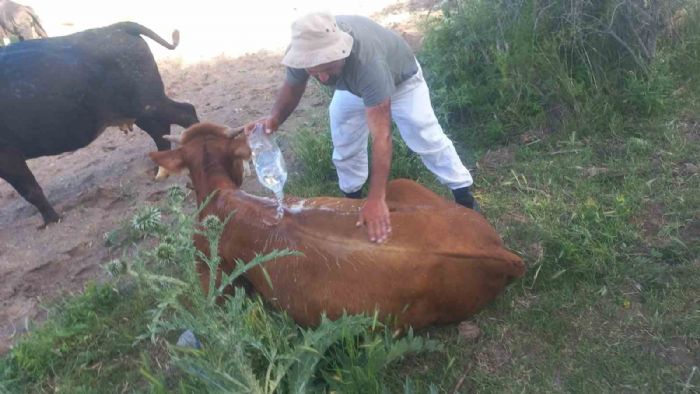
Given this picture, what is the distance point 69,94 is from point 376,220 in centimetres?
346

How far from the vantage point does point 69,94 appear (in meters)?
5.22

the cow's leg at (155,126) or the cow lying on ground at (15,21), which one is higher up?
the cow lying on ground at (15,21)

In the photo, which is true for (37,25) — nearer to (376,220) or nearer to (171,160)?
(171,160)

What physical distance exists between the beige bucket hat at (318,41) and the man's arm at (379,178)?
0.36 metres

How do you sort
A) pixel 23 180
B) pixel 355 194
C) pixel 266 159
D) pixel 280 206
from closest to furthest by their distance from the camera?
pixel 280 206, pixel 266 159, pixel 355 194, pixel 23 180

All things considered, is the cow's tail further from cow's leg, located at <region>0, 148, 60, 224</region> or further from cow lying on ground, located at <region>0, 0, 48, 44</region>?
cow's leg, located at <region>0, 148, 60, 224</region>

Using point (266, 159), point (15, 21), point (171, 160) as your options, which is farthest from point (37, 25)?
point (266, 159)

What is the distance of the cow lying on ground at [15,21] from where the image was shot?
8.73m

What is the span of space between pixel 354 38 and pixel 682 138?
2738 mm

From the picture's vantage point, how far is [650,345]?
3.02 meters

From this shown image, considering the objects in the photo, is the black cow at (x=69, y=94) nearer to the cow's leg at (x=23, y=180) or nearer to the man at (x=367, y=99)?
the cow's leg at (x=23, y=180)

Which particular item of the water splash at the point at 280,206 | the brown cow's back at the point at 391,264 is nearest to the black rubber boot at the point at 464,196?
the brown cow's back at the point at 391,264

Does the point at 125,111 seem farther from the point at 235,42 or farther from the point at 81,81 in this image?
the point at 235,42

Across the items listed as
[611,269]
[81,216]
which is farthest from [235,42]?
[611,269]
